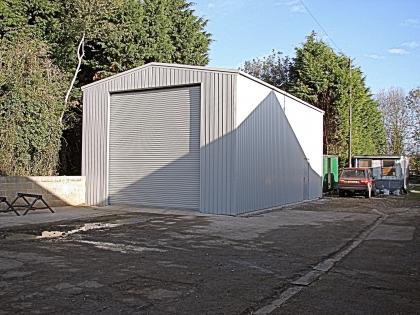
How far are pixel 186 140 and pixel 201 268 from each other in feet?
34.2

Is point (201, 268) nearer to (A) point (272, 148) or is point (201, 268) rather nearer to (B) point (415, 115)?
(A) point (272, 148)

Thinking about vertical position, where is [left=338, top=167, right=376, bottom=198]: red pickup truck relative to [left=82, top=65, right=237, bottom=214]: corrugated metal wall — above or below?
below

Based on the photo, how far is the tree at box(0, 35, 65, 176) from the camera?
1983 centimetres

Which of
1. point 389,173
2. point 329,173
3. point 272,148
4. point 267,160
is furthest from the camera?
point 389,173

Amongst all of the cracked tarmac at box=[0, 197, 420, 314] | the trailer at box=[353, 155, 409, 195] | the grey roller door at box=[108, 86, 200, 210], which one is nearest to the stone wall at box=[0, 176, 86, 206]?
the grey roller door at box=[108, 86, 200, 210]

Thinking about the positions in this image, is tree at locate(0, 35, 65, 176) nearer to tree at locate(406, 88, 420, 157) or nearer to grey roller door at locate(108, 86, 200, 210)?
grey roller door at locate(108, 86, 200, 210)

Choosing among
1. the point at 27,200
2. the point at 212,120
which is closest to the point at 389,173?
the point at 212,120

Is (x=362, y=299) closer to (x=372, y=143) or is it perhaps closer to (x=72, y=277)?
(x=72, y=277)

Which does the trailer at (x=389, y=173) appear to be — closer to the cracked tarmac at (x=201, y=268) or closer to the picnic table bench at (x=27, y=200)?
the cracked tarmac at (x=201, y=268)

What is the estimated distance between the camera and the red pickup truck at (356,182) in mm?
29969

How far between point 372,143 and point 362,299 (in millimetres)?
44499

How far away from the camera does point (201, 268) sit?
8.61m

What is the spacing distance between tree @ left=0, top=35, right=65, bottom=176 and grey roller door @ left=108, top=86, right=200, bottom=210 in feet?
9.42

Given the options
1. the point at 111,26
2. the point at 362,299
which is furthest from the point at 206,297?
the point at 111,26
